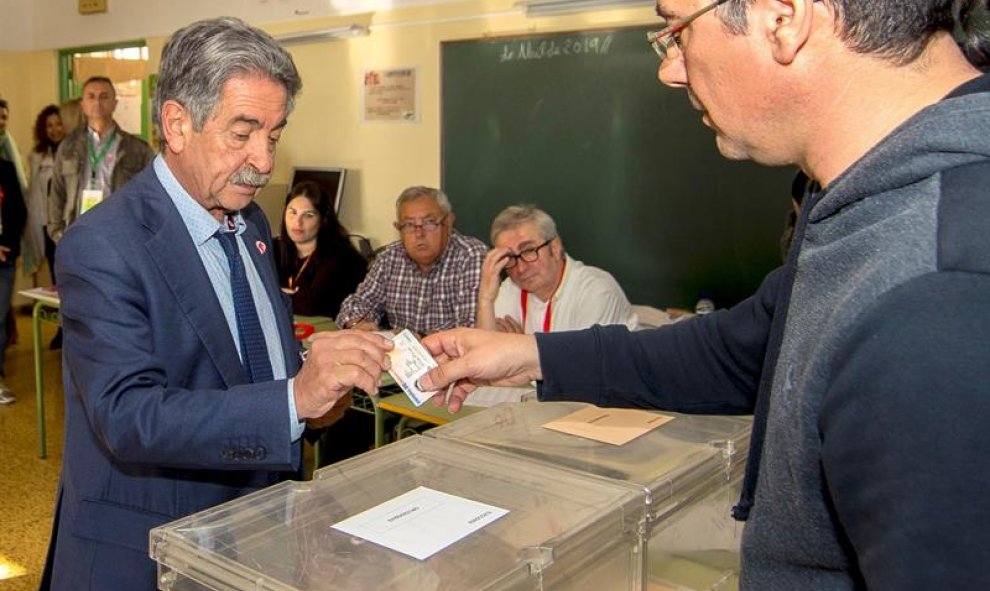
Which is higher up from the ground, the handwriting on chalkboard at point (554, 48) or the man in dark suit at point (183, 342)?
the handwriting on chalkboard at point (554, 48)

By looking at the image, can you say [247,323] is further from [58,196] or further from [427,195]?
[58,196]

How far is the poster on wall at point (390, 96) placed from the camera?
5656mm

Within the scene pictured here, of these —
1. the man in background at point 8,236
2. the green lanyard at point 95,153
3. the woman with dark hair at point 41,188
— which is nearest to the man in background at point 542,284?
the green lanyard at point 95,153

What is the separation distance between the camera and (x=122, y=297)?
140 centimetres

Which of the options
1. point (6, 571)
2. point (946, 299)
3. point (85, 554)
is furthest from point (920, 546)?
point (6, 571)

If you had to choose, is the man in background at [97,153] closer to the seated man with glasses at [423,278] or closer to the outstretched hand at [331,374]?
the seated man with glasses at [423,278]

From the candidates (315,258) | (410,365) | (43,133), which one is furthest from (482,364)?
(43,133)

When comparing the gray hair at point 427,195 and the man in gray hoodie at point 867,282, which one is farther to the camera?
the gray hair at point 427,195

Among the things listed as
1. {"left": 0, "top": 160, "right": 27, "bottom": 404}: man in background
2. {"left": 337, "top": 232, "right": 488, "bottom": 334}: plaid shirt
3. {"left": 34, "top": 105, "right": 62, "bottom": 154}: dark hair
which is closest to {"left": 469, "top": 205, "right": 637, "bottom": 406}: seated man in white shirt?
{"left": 337, "top": 232, "right": 488, "bottom": 334}: plaid shirt

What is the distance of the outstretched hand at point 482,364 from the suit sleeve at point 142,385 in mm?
311

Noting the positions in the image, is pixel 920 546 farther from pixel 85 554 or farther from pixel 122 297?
pixel 85 554

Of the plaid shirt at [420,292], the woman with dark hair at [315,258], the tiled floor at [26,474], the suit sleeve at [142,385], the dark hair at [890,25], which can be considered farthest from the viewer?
the woman with dark hair at [315,258]

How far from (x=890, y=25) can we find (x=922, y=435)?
41 cm

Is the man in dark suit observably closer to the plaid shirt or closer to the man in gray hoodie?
the man in gray hoodie
